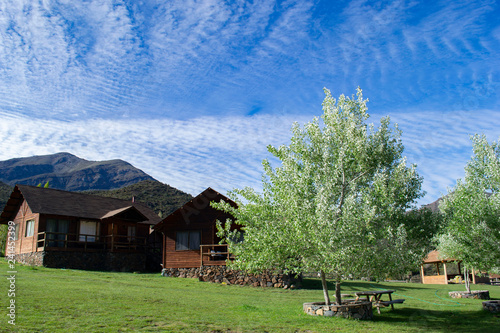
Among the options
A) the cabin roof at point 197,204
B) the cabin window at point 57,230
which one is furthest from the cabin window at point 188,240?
the cabin window at point 57,230

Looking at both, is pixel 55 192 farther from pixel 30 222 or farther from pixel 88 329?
pixel 88 329

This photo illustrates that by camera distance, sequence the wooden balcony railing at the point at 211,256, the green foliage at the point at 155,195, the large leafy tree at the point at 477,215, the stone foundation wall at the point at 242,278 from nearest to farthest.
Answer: the large leafy tree at the point at 477,215
the stone foundation wall at the point at 242,278
the wooden balcony railing at the point at 211,256
the green foliage at the point at 155,195

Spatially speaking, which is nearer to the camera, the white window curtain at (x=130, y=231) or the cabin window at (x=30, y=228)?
the cabin window at (x=30, y=228)

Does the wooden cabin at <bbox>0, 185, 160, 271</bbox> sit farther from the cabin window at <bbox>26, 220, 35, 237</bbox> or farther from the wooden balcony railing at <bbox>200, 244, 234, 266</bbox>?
the wooden balcony railing at <bbox>200, 244, 234, 266</bbox>

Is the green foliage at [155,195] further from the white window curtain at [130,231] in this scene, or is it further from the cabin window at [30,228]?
the cabin window at [30,228]

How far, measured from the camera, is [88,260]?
29250 millimetres

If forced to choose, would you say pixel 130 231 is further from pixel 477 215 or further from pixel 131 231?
pixel 477 215

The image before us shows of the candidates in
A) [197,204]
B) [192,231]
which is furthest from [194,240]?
[197,204]

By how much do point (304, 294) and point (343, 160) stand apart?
9.23m

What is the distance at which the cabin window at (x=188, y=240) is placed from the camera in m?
27.3

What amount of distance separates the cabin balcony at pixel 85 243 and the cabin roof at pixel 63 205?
1.71 m

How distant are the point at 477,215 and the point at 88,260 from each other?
86.6 ft

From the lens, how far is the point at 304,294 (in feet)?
63.5

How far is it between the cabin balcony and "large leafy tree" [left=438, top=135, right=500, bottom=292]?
24.1 metres
